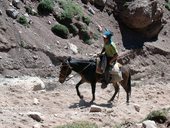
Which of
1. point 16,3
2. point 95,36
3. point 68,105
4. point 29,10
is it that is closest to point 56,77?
point 29,10

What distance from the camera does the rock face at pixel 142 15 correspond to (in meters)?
31.2

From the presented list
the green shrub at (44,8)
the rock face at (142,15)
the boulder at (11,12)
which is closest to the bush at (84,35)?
the green shrub at (44,8)

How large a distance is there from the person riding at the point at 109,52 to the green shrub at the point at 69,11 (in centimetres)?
1215

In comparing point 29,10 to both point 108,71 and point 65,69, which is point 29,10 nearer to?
point 65,69

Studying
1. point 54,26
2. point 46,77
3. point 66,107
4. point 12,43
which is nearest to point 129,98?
point 66,107

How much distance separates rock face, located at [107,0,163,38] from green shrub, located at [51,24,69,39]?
17.2 ft

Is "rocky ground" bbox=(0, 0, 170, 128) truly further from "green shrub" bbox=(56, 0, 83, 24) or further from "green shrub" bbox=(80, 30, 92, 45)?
"green shrub" bbox=(56, 0, 83, 24)

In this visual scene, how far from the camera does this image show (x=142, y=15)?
101ft

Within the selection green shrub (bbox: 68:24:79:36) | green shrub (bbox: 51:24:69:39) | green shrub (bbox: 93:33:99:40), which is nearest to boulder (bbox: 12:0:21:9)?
green shrub (bbox: 51:24:69:39)

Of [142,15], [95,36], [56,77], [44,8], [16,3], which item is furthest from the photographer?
[142,15]

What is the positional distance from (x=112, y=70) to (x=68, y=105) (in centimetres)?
199

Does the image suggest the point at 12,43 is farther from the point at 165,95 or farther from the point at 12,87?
the point at 165,95

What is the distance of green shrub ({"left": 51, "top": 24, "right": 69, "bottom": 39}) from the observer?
28.0m

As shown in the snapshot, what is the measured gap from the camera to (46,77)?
80.7 ft
